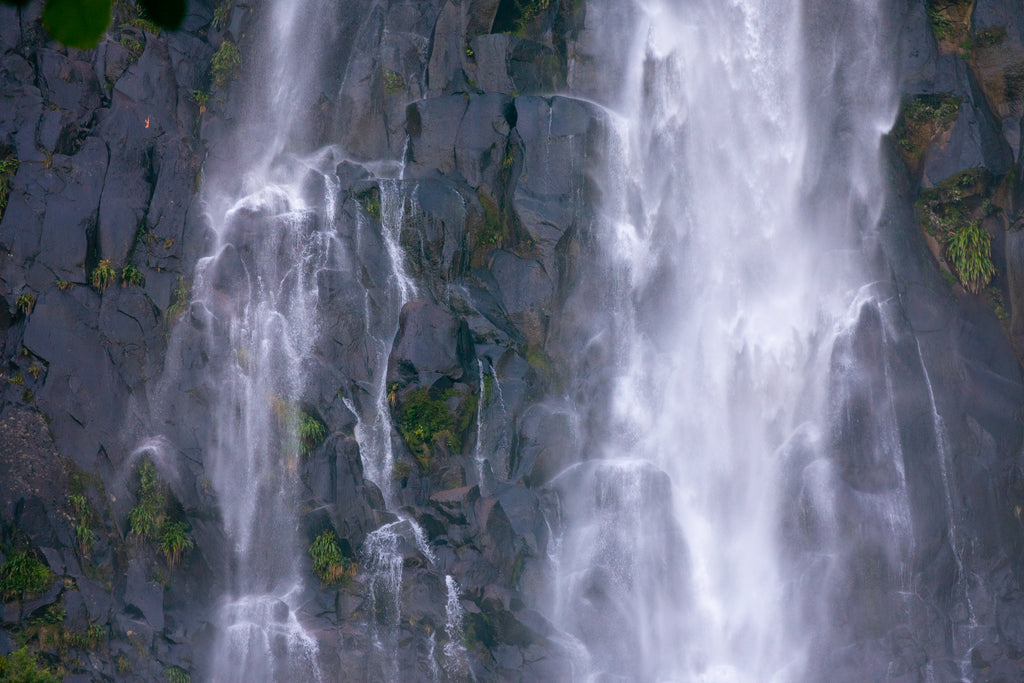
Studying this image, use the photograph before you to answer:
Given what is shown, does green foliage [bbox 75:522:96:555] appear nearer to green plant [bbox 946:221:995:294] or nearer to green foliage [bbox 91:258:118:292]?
A: green foliage [bbox 91:258:118:292]

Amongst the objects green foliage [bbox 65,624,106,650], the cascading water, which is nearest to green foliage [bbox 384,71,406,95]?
the cascading water

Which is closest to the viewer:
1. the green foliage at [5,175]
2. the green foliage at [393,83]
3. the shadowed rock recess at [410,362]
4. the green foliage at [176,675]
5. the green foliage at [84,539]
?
the green foliage at [176,675]

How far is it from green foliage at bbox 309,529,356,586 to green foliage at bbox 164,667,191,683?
286 cm

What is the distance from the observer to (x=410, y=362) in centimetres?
1886

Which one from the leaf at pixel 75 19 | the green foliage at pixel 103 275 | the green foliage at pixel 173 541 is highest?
the green foliage at pixel 103 275

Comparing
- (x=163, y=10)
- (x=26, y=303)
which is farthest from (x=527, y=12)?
(x=163, y=10)

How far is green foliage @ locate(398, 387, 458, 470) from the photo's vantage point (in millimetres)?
18953

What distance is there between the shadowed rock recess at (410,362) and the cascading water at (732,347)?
0.16m

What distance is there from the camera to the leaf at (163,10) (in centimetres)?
245

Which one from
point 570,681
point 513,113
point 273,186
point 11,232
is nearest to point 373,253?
point 273,186

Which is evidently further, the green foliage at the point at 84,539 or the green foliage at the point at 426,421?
the green foliage at the point at 426,421

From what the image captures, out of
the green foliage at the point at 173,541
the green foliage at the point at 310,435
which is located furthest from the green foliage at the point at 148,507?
the green foliage at the point at 310,435

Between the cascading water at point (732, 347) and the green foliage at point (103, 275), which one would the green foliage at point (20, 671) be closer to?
the green foliage at point (103, 275)

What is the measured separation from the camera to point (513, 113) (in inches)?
816
